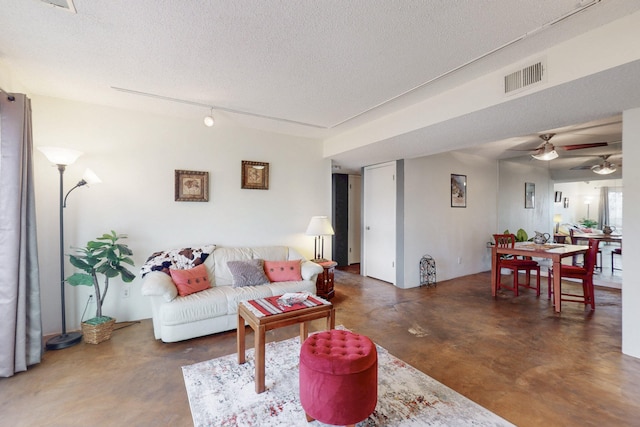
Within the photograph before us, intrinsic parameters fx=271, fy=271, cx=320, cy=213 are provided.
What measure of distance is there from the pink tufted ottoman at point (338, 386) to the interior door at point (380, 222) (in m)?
3.59

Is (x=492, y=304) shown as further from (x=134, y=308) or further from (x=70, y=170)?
(x=70, y=170)

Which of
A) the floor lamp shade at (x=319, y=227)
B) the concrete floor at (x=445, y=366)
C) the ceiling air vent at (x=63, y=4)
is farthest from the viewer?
the floor lamp shade at (x=319, y=227)

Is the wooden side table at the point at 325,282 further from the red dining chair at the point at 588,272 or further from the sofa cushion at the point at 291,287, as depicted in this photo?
the red dining chair at the point at 588,272

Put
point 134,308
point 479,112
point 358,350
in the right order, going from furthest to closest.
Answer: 1. point 134,308
2. point 479,112
3. point 358,350

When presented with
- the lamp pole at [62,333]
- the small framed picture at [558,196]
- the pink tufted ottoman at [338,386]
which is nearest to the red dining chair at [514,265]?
the pink tufted ottoman at [338,386]

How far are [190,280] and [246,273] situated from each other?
638 millimetres

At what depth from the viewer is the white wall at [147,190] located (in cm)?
302

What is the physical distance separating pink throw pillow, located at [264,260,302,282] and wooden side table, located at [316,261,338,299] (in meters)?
0.60

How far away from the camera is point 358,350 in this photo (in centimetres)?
169

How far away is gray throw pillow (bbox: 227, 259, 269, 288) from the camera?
336 cm

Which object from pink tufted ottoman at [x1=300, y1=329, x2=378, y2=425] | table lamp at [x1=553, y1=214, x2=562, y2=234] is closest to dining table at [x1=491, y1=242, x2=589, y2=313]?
pink tufted ottoman at [x1=300, y1=329, x2=378, y2=425]

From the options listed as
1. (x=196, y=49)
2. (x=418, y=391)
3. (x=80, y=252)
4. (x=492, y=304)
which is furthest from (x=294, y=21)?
(x=492, y=304)

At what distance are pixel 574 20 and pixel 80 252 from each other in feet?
16.1

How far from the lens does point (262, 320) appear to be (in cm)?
202
